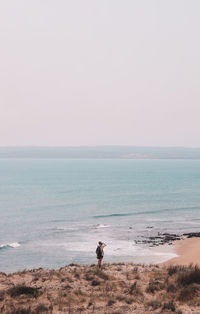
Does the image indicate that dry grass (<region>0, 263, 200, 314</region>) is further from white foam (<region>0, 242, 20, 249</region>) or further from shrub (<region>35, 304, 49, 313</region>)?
white foam (<region>0, 242, 20, 249</region>)

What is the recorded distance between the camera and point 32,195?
106 meters

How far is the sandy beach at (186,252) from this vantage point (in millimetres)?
39300

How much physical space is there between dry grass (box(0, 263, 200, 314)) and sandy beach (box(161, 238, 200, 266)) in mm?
20508

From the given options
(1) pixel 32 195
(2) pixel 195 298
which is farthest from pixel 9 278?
(1) pixel 32 195

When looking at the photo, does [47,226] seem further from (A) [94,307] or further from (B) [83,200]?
(A) [94,307]

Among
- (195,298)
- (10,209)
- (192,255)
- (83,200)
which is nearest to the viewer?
(195,298)

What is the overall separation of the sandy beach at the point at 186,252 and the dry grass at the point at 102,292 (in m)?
20.5

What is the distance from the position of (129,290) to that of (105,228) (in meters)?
45.2

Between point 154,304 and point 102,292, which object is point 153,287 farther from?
point 154,304

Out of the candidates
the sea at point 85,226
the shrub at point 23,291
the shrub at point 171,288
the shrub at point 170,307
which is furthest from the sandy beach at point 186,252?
the shrub at point 23,291

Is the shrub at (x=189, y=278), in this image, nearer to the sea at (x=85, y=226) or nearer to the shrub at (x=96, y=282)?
the shrub at (x=96, y=282)

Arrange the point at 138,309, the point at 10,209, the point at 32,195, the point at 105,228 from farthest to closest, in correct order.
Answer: the point at 32,195
the point at 10,209
the point at 105,228
the point at 138,309

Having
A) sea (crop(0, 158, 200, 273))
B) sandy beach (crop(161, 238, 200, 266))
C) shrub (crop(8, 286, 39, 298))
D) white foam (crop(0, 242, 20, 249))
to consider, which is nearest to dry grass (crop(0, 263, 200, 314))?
shrub (crop(8, 286, 39, 298))

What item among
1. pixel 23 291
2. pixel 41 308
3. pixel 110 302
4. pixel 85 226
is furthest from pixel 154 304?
pixel 85 226
